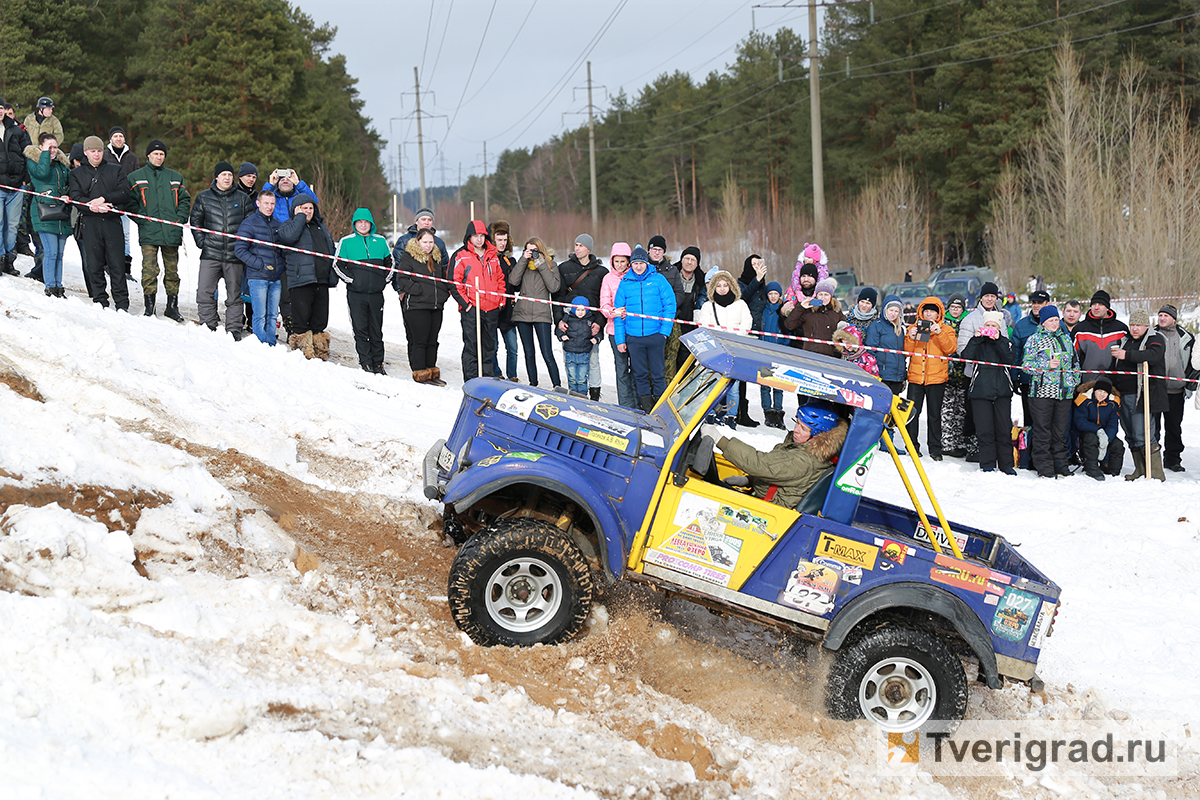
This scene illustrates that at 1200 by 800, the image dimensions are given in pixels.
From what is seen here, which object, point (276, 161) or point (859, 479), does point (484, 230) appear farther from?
point (276, 161)

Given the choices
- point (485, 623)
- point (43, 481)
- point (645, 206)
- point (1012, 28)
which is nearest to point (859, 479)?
point (485, 623)

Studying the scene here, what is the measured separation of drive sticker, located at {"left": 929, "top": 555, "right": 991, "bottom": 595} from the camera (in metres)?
5.52

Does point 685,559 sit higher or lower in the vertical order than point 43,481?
lower

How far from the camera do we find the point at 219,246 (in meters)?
11.3

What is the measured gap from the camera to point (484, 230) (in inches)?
481

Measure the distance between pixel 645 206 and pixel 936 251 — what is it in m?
33.4

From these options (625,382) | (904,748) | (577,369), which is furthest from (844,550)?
(577,369)

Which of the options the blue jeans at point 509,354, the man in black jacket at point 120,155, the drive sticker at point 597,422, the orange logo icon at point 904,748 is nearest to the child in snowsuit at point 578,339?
the blue jeans at point 509,354

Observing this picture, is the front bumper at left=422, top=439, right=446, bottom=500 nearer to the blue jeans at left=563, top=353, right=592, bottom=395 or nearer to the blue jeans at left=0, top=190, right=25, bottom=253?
the blue jeans at left=563, top=353, right=592, bottom=395

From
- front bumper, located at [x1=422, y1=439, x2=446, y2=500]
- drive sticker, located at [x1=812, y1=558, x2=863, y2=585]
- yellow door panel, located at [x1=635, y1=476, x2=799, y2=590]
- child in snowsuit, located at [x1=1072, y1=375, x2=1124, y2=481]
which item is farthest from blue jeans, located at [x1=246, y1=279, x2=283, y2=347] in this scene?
child in snowsuit, located at [x1=1072, y1=375, x2=1124, y2=481]

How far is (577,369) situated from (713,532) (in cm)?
705

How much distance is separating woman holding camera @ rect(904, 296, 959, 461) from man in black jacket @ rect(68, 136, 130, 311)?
384 inches

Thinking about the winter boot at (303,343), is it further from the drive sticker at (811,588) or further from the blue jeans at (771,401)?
the drive sticker at (811,588)

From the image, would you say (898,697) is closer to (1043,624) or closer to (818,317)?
(1043,624)
